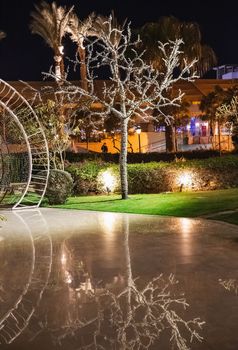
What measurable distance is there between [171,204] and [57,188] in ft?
14.6

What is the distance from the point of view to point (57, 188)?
1877cm

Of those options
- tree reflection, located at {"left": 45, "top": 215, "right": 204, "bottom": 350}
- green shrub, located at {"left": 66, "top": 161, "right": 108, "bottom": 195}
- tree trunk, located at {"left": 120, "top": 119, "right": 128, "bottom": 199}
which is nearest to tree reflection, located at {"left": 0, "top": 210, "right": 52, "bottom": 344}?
tree reflection, located at {"left": 45, "top": 215, "right": 204, "bottom": 350}

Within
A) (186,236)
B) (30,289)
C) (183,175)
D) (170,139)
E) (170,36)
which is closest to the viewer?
(30,289)

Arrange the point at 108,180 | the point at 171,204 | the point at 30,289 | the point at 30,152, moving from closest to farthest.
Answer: the point at 30,289
the point at 171,204
the point at 30,152
the point at 108,180

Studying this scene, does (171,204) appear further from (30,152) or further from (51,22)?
(51,22)

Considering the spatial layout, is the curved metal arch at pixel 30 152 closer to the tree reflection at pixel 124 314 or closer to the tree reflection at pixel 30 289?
the tree reflection at pixel 30 289

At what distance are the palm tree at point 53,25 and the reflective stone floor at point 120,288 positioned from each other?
893 inches

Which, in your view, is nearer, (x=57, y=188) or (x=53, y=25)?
(x=57, y=188)

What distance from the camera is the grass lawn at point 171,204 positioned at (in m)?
15.1

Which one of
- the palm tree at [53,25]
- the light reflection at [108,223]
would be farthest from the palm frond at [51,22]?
the light reflection at [108,223]

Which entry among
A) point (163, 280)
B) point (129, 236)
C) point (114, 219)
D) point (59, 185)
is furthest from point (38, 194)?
point (163, 280)

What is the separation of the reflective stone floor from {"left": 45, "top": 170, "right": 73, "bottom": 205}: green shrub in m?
6.04

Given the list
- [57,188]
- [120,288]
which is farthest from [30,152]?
[120,288]

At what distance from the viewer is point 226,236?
11.1 m
